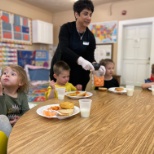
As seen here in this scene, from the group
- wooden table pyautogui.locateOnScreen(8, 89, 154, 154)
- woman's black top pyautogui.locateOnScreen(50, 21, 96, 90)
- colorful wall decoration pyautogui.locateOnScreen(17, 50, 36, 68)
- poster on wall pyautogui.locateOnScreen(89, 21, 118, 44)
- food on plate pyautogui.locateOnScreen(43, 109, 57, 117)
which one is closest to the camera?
wooden table pyautogui.locateOnScreen(8, 89, 154, 154)

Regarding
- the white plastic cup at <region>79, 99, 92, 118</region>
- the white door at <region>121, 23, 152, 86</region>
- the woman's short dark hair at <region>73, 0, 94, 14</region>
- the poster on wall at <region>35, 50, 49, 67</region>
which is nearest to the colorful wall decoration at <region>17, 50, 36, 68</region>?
the poster on wall at <region>35, 50, 49, 67</region>

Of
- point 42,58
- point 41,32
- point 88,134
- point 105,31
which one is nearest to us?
point 88,134

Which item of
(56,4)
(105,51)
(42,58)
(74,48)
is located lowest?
(42,58)

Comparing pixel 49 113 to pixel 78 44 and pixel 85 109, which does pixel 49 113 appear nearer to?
pixel 85 109

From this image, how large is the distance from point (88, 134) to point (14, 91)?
0.86 meters

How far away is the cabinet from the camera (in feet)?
16.7

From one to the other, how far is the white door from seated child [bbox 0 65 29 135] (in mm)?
3883

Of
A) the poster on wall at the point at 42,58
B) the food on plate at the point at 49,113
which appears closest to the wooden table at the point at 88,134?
the food on plate at the point at 49,113

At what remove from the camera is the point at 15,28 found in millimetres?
4707

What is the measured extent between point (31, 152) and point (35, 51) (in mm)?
5092

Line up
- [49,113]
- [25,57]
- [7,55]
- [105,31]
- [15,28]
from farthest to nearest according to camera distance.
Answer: [25,57] → [105,31] → [15,28] → [7,55] → [49,113]

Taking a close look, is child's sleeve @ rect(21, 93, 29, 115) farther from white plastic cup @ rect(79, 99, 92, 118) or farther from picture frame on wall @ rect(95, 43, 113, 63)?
picture frame on wall @ rect(95, 43, 113, 63)

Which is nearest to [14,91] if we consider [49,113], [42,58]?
[49,113]

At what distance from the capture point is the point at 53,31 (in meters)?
6.02
